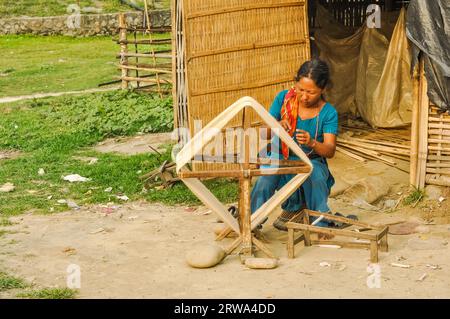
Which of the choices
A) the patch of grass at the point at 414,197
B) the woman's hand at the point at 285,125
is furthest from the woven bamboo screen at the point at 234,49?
the woman's hand at the point at 285,125

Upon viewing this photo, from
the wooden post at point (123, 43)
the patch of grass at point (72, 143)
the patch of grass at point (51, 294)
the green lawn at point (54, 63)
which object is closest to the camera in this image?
the patch of grass at point (51, 294)

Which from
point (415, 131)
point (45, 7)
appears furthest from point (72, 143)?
point (45, 7)

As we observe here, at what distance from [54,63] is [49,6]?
5486 mm

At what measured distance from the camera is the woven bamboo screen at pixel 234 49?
7648mm

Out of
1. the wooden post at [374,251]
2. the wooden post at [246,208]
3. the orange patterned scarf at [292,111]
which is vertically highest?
the orange patterned scarf at [292,111]

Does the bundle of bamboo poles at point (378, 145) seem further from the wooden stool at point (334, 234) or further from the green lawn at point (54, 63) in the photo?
the green lawn at point (54, 63)

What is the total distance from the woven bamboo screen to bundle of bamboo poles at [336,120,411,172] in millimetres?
955

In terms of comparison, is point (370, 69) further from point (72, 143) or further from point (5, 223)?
point (5, 223)

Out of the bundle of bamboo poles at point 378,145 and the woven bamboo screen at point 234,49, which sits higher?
the woven bamboo screen at point 234,49

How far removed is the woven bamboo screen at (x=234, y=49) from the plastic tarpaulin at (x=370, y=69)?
4.68 ft

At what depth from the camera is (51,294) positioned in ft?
16.6
